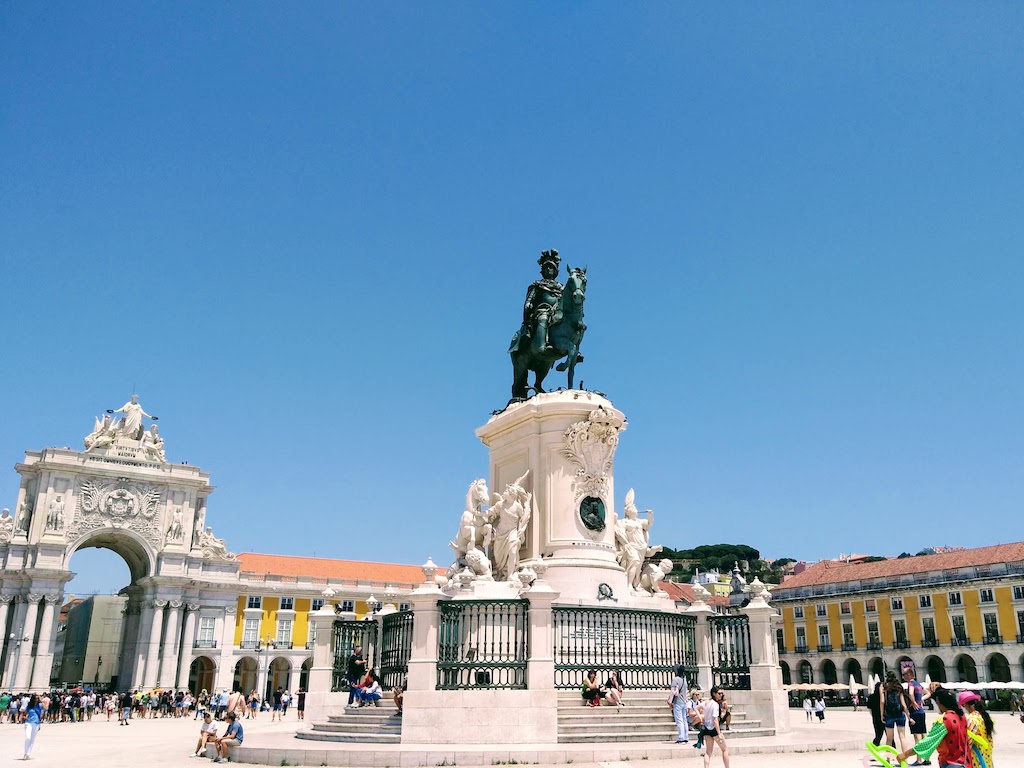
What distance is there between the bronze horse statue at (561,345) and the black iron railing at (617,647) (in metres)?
5.51

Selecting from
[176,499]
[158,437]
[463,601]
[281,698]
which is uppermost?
[158,437]

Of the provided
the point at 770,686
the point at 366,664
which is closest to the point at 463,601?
the point at 366,664

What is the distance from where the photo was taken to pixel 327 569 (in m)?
68.2

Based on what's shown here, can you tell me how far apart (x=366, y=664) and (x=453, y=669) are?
154 inches

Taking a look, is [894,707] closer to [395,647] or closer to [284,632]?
[395,647]

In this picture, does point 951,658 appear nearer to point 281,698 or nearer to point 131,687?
point 281,698

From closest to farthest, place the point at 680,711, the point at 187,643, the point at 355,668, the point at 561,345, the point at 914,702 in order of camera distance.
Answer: the point at 914,702, the point at 680,711, the point at 355,668, the point at 561,345, the point at 187,643

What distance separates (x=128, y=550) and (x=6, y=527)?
26.2ft

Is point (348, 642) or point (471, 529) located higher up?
point (471, 529)

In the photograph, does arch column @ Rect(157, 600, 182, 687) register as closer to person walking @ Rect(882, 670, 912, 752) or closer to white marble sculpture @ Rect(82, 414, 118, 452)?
white marble sculpture @ Rect(82, 414, 118, 452)

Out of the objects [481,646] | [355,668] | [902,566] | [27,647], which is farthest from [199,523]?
[481,646]

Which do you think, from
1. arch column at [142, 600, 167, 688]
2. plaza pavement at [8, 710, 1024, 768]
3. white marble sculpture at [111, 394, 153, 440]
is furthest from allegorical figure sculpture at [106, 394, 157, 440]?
plaza pavement at [8, 710, 1024, 768]

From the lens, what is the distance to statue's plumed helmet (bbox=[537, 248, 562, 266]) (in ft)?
61.2

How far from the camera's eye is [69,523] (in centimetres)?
5350
